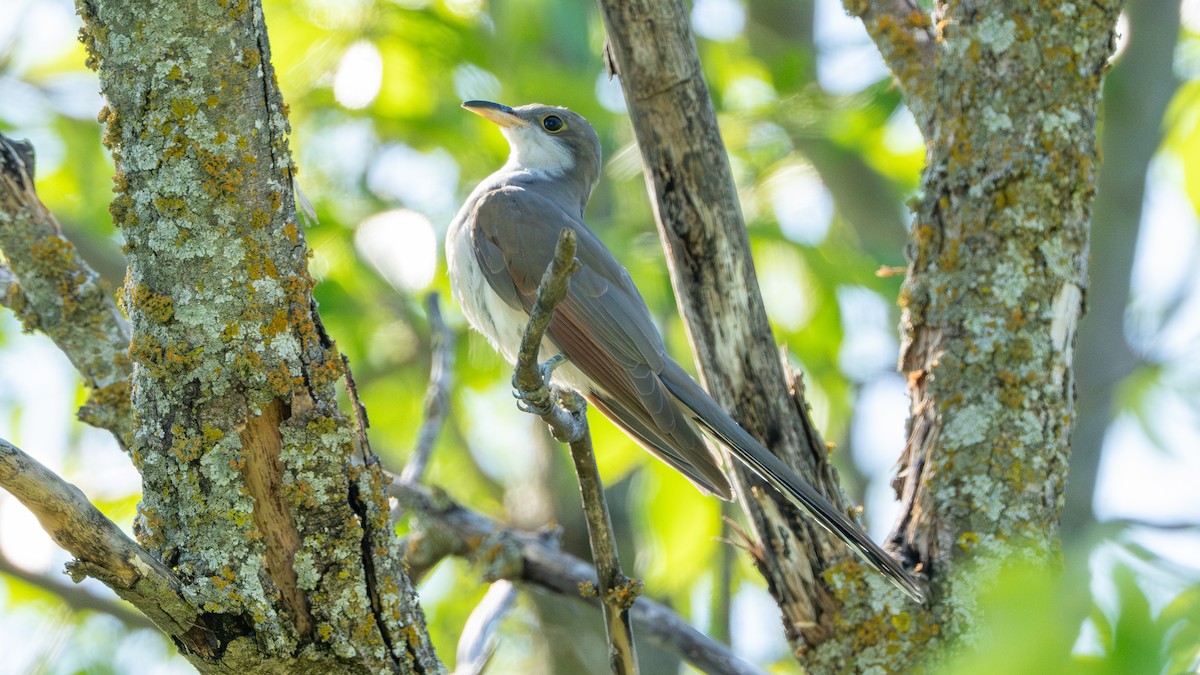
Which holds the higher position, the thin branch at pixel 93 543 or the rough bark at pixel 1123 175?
the rough bark at pixel 1123 175

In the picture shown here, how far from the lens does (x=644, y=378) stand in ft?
13.0

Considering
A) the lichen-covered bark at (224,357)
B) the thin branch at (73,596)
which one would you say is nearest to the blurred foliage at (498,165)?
the thin branch at (73,596)

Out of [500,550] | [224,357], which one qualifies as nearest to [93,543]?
[224,357]

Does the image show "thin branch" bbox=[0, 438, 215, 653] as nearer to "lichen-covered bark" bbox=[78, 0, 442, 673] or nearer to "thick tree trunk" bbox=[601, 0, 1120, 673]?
"lichen-covered bark" bbox=[78, 0, 442, 673]

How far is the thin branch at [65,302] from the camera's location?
360 cm

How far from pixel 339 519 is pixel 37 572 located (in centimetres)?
376

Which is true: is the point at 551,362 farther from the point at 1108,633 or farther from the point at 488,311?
the point at 1108,633

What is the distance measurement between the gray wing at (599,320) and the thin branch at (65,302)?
1.44 meters

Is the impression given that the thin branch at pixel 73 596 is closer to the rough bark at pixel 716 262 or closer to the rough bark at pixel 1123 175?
the rough bark at pixel 716 262

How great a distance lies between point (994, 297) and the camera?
147 inches

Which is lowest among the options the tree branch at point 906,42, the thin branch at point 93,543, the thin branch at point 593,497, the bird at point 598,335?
the thin branch at point 93,543

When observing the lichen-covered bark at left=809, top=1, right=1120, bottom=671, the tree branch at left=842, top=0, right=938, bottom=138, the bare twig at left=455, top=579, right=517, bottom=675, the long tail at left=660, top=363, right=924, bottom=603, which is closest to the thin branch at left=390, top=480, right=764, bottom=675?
the bare twig at left=455, top=579, right=517, bottom=675

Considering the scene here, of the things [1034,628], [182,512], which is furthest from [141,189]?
[1034,628]

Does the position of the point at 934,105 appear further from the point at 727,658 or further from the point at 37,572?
the point at 37,572
